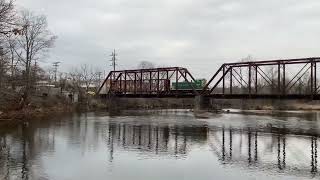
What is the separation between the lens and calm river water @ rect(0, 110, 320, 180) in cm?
2617

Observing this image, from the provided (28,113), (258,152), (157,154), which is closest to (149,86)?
(28,113)

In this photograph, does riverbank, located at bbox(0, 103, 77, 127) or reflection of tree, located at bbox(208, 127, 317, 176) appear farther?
riverbank, located at bbox(0, 103, 77, 127)

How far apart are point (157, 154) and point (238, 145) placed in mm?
9514

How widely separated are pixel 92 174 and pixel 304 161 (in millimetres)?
15243

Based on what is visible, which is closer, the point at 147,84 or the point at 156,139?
the point at 156,139

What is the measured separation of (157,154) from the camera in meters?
33.9

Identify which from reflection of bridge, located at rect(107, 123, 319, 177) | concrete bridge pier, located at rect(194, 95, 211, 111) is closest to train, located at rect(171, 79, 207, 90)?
concrete bridge pier, located at rect(194, 95, 211, 111)

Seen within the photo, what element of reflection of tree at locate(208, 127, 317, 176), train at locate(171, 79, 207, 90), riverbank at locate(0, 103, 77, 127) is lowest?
reflection of tree at locate(208, 127, 317, 176)

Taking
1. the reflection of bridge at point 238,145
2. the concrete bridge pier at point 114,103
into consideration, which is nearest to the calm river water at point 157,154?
the reflection of bridge at point 238,145

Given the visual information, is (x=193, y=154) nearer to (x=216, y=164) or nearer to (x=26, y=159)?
(x=216, y=164)

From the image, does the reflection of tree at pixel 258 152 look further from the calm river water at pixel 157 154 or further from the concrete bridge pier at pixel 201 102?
the concrete bridge pier at pixel 201 102

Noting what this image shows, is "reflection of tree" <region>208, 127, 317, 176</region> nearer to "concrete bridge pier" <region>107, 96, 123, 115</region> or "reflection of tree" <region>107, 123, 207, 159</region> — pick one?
"reflection of tree" <region>107, 123, 207, 159</region>

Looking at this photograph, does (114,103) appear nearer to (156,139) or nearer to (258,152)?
(156,139)

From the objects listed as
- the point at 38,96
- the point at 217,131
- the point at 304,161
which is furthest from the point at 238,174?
the point at 38,96
